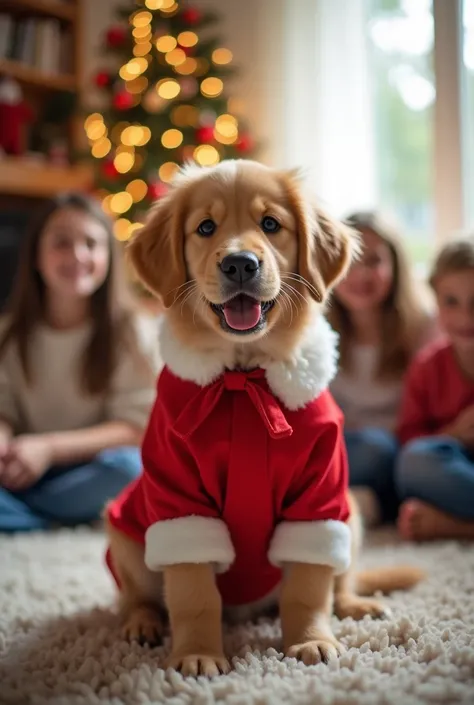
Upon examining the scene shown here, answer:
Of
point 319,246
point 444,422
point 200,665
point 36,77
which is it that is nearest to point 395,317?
point 444,422

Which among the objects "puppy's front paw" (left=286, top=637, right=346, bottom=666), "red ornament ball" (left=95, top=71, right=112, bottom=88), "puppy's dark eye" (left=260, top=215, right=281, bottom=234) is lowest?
"puppy's front paw" (left=286, top=637, right=346, bottom=666)

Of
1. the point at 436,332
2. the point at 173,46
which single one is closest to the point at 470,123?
the point at 436,332

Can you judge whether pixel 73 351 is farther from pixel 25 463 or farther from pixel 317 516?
pixel 317 516

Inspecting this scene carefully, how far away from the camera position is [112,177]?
356 cm

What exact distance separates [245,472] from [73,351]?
128cm

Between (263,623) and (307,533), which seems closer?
(307,533)

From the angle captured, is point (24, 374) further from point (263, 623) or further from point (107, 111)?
point (107, 111)

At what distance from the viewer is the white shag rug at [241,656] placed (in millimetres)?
982

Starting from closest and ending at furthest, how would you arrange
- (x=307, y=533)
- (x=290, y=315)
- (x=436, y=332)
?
(x=307, y=533) < (x=290, y=315) < (x=436, y=332)

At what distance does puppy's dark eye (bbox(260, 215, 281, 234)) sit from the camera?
1.26m

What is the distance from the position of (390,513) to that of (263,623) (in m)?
1.00

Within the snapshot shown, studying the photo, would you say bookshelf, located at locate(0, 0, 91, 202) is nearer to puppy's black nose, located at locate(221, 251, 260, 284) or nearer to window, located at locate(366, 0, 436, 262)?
window, located at locate(366, 0, 436, 262)

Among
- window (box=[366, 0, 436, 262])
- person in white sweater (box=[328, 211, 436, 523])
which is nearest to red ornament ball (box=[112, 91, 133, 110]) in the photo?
window (box=[366, 0, 436, 262])

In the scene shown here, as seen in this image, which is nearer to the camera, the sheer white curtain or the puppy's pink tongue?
the puppy's pink tongue
